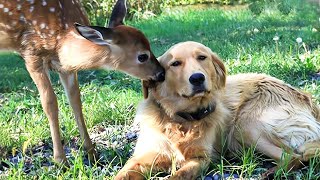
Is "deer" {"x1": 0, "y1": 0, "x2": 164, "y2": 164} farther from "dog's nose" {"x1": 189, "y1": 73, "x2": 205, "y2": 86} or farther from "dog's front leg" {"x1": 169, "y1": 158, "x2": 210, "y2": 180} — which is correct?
"dog's front leg" {"x1": 169, "y1": 158, "x2": 210, "y2": 180}

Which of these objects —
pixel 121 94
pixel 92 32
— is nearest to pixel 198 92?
pixel 92 32

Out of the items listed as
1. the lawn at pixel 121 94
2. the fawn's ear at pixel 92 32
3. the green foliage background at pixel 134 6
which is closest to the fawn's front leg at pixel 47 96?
the lawn at pixel 121 94

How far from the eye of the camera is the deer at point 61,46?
4.96m

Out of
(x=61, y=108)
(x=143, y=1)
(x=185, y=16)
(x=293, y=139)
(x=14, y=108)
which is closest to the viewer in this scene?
(x=293, y=139)

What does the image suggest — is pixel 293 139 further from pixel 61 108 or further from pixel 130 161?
pixel 61 108

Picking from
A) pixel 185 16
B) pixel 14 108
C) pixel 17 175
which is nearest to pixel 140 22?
pixel 185 16

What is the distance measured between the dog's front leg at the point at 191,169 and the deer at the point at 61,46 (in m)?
0.72

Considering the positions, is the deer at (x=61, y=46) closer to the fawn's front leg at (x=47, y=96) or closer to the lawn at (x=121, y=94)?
the fawn's front leg at (x=47, y=96)

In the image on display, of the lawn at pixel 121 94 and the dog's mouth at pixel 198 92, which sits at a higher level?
the dog's mouth at pixel 198 92

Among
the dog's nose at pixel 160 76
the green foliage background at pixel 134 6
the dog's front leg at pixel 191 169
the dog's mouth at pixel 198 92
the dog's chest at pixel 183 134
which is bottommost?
the green foliage background at pixel 134 6

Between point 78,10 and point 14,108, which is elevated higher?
point 78,10

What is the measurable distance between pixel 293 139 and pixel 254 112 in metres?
0.40

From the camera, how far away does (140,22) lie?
1544 centimetres

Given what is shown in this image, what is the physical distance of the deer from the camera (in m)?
4.96
